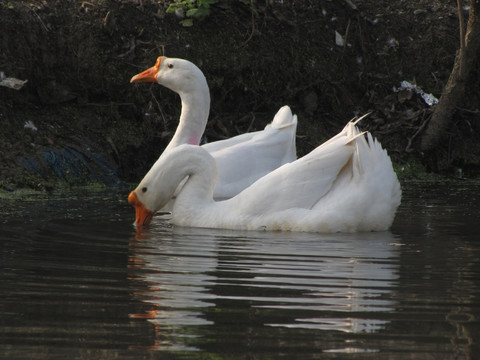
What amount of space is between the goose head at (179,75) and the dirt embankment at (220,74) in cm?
140

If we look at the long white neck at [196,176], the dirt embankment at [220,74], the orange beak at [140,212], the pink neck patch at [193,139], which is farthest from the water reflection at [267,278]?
the dirt embankment at [220,74]

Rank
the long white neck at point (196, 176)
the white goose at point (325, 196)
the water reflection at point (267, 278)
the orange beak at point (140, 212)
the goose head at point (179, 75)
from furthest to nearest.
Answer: the goose head at point (179, 75) < the long white neck at point (196, 176) < the orange beak at point (140, 212) < the white goose at point (325, 196) < the water reflection at point (267, 278)

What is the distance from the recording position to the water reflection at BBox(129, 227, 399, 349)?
4.05 metres

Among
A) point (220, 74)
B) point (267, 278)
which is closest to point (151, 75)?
point (220, 74)

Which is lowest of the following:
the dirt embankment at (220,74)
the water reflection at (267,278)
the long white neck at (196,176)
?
the dirt embankment at (220,74)

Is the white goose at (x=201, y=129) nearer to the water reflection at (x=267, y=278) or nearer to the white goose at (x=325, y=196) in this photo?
the white goose at (x=325, y=196)

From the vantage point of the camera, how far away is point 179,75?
9258 millimetres

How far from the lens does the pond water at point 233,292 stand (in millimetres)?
3635

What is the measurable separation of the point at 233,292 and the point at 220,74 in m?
7.07

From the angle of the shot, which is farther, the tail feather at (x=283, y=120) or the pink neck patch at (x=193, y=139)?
the tail feather at (x=283, y=120)

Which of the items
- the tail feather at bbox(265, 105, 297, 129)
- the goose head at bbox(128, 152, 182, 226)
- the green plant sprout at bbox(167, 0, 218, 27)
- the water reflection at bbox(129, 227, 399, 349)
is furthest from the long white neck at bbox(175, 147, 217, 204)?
the green plant sprout at bbox(167, 0, 218, 27)

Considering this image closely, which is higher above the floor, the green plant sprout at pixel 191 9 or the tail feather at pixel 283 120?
the green plant sprout at pixel 191 9

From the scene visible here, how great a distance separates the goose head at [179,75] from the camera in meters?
9.23

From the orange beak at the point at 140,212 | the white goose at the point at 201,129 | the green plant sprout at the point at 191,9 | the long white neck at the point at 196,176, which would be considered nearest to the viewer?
the orange beak at the point at 140,212
